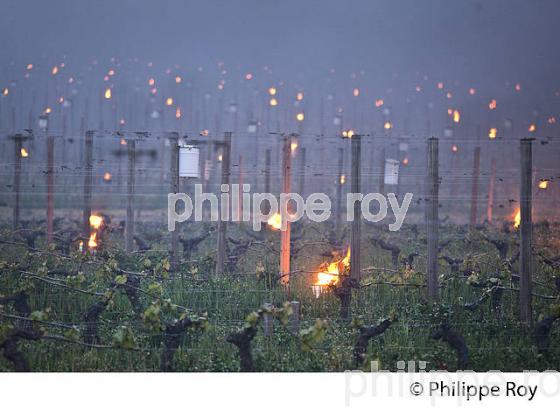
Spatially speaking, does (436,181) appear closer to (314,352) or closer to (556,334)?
(556,334)

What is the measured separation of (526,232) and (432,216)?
1160 mm

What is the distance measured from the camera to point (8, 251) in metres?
12.2

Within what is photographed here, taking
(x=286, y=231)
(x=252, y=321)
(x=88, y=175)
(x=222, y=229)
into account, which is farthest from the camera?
(x=88, y=175)

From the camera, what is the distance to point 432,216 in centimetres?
819

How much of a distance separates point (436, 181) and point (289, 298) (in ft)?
8.06

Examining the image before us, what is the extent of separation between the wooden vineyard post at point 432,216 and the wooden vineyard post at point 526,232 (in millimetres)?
1068

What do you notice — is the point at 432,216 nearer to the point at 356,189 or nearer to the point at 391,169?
the point at 356,189

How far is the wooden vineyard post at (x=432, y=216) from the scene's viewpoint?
819 cm

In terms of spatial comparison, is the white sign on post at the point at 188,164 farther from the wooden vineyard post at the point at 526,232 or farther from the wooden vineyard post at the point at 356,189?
the wooden vineyard post at the point at 526,232

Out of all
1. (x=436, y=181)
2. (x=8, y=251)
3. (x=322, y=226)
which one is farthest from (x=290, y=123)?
(x=436, y=181)

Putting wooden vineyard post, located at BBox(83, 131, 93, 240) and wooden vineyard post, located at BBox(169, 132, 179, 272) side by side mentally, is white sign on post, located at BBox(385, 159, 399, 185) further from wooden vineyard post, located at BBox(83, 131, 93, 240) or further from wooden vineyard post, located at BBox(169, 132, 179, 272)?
wooden vineyard post, located at BBox(83, 131, 93, 240)

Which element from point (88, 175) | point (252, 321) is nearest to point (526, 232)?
point (252, 321)

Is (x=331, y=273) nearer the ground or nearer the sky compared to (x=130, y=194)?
nearer the ground

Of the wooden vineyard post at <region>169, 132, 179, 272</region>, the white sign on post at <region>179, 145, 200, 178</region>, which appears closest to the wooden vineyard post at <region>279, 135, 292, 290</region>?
the wooden vineyard post at <region>169, 132, 179, 272</region>
